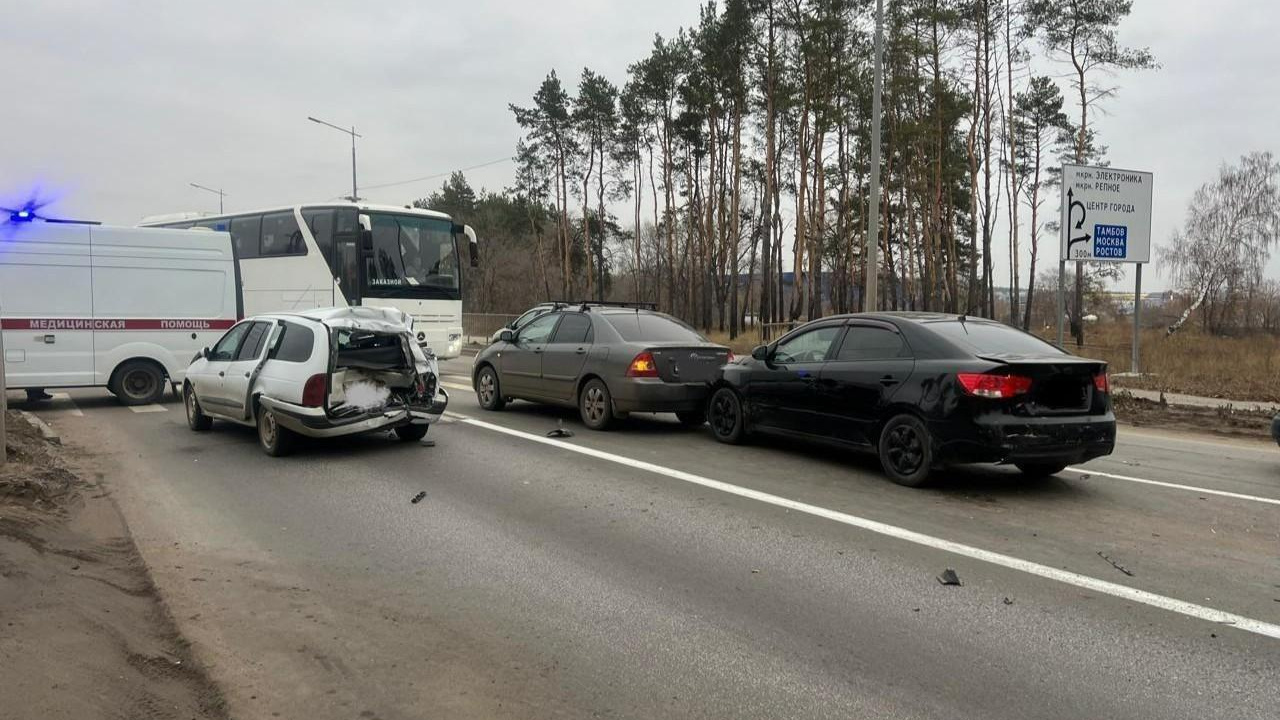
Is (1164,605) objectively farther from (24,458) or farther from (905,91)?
(905,91)

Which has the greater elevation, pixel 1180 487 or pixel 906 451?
pixel 906 451

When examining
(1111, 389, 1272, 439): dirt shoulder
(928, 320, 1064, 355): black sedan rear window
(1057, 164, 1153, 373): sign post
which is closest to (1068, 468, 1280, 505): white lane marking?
(928, 320, 1064, 355): black sedan rear window

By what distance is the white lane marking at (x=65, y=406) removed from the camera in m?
12.9

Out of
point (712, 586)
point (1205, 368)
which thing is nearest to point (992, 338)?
point (712, 586)

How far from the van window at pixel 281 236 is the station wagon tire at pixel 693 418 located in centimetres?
1202

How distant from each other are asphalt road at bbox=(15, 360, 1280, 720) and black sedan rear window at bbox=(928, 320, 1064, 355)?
47.8 inches

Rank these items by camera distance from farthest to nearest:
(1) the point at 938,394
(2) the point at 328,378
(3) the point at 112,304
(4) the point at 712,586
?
(3) the point at 112,304
(2) the point at 328,378
(1) the point at 938,394
(4) the point at 712,586

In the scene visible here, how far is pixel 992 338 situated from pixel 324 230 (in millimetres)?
15365

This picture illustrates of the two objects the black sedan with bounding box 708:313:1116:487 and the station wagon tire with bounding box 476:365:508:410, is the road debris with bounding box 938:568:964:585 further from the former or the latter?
the station wagon tire with bounding box 476:365:508:410

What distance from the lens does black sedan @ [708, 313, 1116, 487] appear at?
A: 6.84 metres

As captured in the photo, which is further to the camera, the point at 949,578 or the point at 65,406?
the point at 65,406

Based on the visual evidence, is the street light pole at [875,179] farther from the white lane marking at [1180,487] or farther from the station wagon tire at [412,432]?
the station wagon tire at [412,432]

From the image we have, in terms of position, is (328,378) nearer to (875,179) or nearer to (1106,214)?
(875,179)

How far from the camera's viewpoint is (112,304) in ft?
43.5
